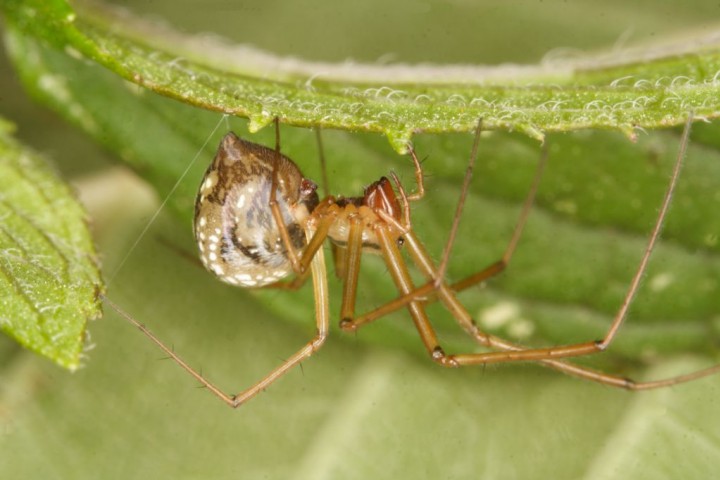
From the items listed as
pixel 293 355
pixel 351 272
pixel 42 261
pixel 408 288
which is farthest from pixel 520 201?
pixel 42 261

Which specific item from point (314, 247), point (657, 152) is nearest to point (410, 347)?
point (314, 247)

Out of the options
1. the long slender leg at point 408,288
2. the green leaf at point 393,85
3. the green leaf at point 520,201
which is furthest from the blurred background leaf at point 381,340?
the green leaf at point 393,85

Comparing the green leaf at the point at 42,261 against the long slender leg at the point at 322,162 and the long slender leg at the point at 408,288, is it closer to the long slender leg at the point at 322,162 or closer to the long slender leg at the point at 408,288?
the long slender leg at the point at 322,162

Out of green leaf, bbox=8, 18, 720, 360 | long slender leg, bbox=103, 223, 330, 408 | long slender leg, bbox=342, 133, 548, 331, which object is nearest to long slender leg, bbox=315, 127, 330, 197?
green leaf, bbox=8, 18, 720, 360

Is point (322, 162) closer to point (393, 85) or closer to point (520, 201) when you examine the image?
point (393, 85)

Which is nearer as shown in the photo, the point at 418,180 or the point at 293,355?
the point at 418,180

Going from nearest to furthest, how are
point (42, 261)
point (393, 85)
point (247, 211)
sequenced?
point (42, 261) < point (393, 85) < point (247, 211)

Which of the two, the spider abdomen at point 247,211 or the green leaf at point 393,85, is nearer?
the green leaf at point 393,85

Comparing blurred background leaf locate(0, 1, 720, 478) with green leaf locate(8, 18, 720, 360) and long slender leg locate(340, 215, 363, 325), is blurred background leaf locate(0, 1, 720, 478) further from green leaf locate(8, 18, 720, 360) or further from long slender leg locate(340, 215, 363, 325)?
long slender leg locate(340, 215, 363, 325)
